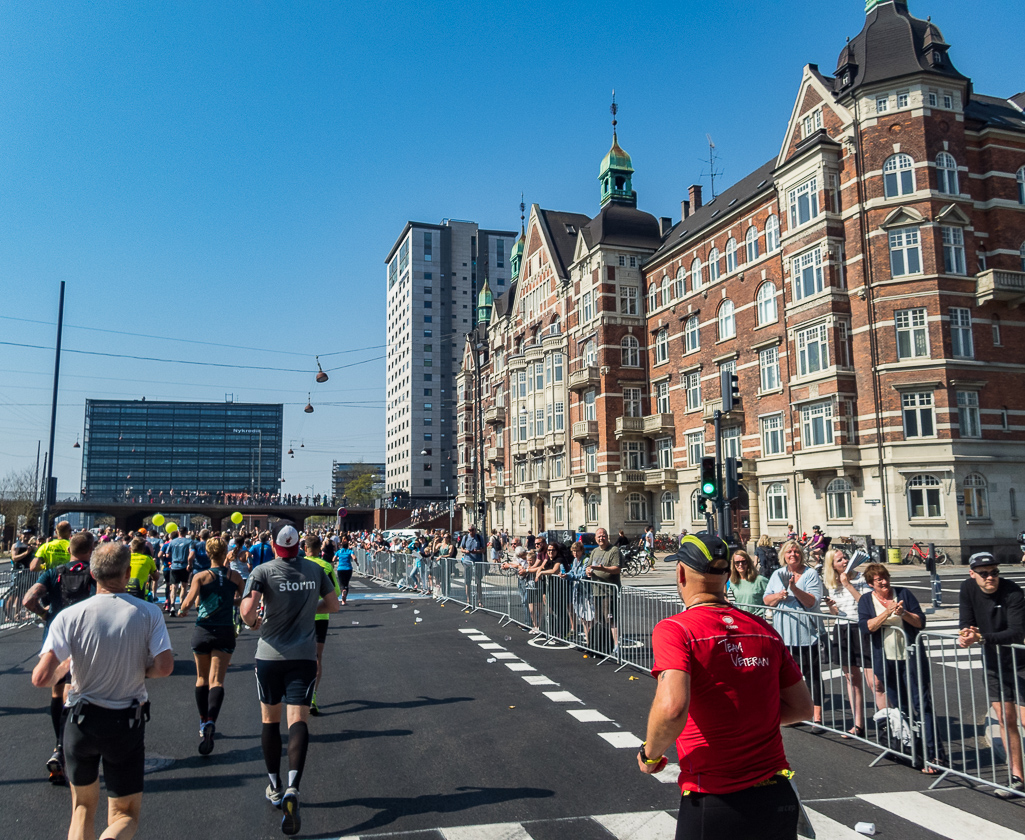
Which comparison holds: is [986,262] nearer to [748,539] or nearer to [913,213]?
[913,213]

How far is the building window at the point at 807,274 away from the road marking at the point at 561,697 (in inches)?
1082

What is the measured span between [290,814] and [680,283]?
41709mm

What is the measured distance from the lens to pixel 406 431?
12719 centimetres

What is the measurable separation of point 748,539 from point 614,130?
103 ft

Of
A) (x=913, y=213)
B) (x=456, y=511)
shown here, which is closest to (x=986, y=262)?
(x=913, y=213)

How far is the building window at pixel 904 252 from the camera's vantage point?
99.6 feet

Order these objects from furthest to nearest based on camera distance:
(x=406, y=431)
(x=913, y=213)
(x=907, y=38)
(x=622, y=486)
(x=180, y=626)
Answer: (x=406, y=431)
(x=622, y=486)
(x=907, y=38)
(x=913, y=213)
(x=180, y=626)

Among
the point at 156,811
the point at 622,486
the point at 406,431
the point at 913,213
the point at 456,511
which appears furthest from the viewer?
the point at 406,431

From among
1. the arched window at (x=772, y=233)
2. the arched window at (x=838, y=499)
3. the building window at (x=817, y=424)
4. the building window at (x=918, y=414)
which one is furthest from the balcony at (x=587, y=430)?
the building window at (x=918, y=414)

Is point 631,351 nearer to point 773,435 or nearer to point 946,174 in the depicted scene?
point 773,435

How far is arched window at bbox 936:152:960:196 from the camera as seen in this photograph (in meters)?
→ 30.9

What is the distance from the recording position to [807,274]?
109 feet

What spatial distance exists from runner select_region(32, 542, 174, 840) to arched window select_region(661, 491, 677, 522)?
133 feet

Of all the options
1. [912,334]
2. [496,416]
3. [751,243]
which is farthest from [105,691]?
[496,416]
